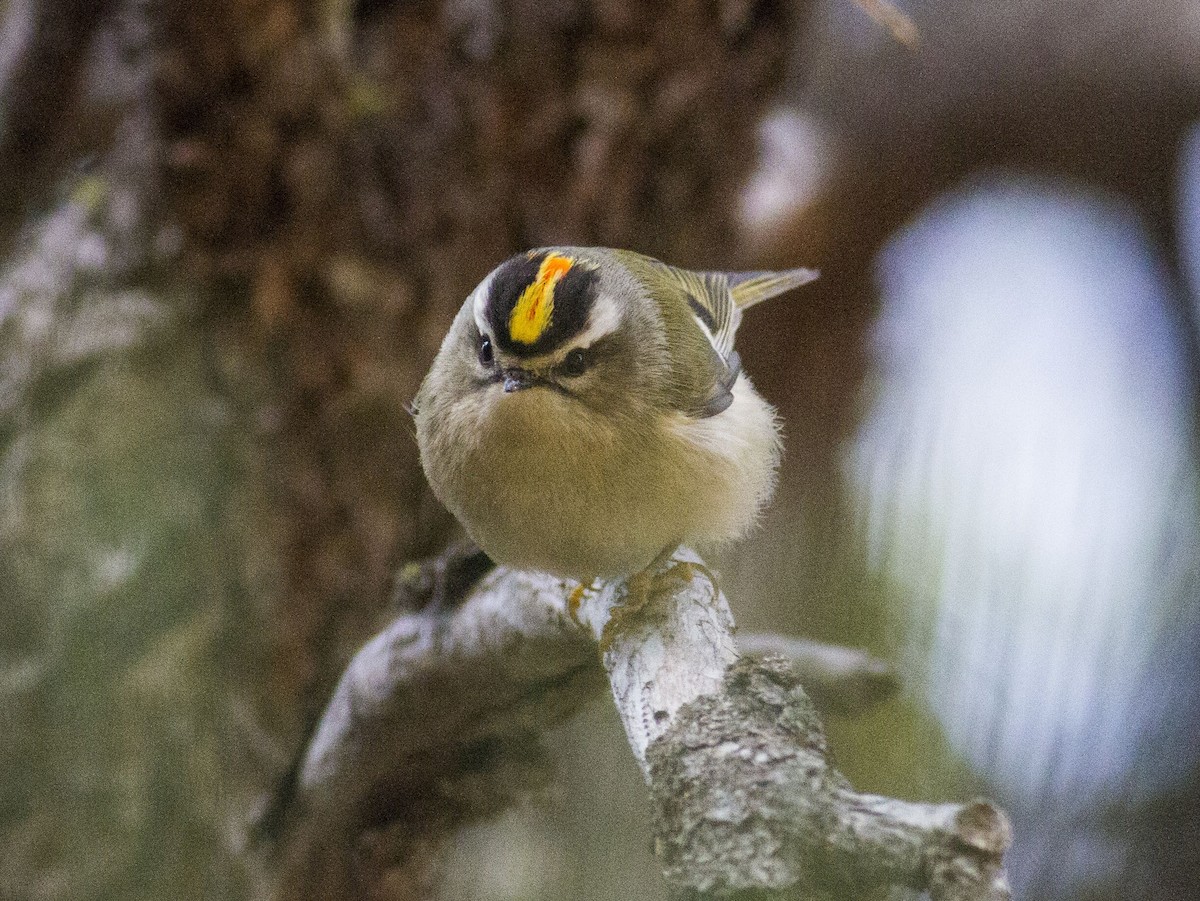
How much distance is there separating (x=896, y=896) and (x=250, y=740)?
181cm

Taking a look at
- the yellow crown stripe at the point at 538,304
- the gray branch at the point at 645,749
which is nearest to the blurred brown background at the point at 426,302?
the gray branch at the point at 645,749

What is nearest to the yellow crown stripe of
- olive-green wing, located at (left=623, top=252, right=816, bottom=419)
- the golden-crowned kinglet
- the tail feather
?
the golden-crowned kinglet

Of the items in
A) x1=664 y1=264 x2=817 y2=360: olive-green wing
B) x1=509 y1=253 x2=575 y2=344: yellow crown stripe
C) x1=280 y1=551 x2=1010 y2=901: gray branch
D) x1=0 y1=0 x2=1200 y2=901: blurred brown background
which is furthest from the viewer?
x1=664 y1=264 x2=817 y2=360: olive-green wing

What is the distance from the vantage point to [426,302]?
2.25 m

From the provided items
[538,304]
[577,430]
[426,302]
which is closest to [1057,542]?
[577,430]

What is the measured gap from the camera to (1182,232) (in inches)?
61.1

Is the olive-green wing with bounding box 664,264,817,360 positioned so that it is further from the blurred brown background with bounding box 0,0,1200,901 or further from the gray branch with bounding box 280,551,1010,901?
the gray branch with bounding box 280,551,1010,901

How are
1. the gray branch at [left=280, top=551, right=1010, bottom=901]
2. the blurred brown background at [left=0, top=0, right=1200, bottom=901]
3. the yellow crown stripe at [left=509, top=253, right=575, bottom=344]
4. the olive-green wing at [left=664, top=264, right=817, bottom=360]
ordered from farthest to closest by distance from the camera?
the olive-green wing at [left=664, top=264, right=817, bottom=360]
the blurred brown background at [left=0, top=0, right=1200, bottom=901]
the yellow crown stripe at [left=509, top=253, right=575, bottom=344]
the gray branch at [left=280, top=551, right=1010, bottom=901]

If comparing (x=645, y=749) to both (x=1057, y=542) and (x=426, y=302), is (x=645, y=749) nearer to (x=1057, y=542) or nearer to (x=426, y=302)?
(x=1057, y=542)

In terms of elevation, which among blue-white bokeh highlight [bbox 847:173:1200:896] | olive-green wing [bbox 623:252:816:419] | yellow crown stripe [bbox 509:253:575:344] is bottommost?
blue-white bokeh highlight [bbox 847:173:1200:896]

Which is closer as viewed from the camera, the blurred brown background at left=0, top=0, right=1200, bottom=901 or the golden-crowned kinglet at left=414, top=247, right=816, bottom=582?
the golden-crowned kinglet at left=414, top=247, right=816, bottom=582

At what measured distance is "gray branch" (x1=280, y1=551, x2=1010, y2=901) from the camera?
59 cm

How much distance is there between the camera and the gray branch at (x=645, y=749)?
591 millimetres

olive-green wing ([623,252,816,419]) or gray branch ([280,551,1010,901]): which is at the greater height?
olive-green wing ([623,252,816,419])
